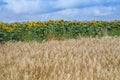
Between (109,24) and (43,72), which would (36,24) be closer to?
(109,24)

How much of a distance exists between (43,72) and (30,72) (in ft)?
0.41

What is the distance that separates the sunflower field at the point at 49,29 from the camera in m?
10.9

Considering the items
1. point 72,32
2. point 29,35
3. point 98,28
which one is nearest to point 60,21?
point 72,32

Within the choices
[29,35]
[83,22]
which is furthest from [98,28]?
[29,35]

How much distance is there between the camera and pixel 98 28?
48.9 feet

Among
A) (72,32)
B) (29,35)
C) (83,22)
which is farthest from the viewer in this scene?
(83,22)

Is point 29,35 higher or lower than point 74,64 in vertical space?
lower

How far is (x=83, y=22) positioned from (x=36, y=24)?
2578mm

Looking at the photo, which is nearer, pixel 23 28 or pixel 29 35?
pixel 29 35

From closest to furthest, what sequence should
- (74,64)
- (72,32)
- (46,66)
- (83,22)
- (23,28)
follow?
(46,66) → (74,64) → (23,28) → (72,32) → (83,22)

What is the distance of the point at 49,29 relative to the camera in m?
12.5

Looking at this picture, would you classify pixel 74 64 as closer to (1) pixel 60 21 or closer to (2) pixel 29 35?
(2) pixel 29 35

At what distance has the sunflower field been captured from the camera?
1090cm

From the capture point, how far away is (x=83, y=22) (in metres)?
14.6
